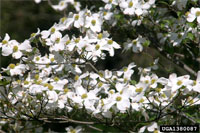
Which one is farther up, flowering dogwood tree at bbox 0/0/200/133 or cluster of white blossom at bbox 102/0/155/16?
cluster of white blossom at bbox 102/0/155/16

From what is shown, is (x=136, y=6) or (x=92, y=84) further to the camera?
(x=136, y=6)

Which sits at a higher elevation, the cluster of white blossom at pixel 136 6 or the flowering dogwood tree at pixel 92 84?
the cluster of white blossom at pixel 136 6

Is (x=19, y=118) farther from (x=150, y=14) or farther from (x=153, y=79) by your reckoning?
(x=150, y=14)

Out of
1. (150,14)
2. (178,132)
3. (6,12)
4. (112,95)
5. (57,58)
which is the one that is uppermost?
(6,12)

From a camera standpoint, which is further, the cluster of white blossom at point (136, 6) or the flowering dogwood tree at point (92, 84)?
the cluster of white blossom at point (136, 6)

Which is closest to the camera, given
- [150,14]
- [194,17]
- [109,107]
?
[109,107]

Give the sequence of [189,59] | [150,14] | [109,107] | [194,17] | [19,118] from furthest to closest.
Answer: [189,59] → [150,14] → [194,17] → [19,118] → [109,107]

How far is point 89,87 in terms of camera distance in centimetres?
145

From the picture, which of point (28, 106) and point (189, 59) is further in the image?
point (189, 59)

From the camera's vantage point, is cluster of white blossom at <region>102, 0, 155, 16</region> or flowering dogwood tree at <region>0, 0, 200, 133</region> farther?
cluster of white blossom at <region>102, 0, 155, 16</region>

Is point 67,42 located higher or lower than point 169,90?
higher

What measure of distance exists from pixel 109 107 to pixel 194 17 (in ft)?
2.00

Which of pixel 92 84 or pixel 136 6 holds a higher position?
pixel 136 6

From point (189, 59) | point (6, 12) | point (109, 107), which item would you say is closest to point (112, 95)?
point (109, 107)
